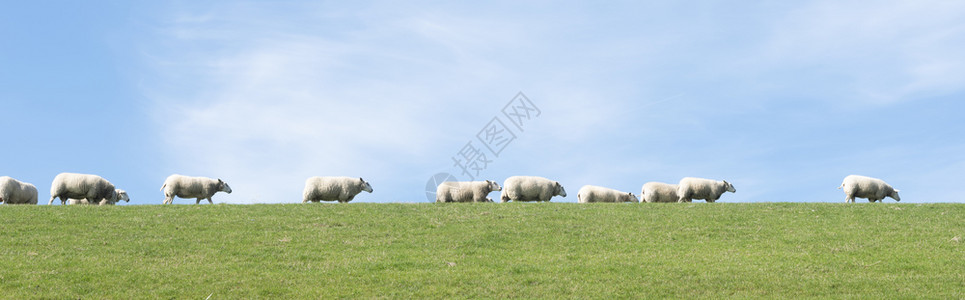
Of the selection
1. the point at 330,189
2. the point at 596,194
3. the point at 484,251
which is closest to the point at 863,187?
the point at 596,194

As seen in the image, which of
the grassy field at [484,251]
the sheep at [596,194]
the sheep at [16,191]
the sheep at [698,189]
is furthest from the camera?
the sheep at [596,194]

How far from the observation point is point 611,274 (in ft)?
70.7

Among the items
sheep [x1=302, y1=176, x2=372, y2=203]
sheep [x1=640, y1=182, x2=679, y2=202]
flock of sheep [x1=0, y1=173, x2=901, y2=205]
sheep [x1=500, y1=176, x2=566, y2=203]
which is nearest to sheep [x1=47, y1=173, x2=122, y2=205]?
flock of sheep [x1=0, y1=173, x2=901, y2=205]

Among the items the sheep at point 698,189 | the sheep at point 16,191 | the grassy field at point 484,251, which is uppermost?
the sheep at point 698,189

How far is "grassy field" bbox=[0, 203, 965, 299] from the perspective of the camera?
20.1 metres

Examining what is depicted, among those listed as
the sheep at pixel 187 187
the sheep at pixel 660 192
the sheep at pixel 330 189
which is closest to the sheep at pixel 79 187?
the sheep at pixel 187 187

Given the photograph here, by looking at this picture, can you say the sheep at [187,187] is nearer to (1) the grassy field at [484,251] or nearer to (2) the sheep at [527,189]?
(1) the grassy field at [484,251]

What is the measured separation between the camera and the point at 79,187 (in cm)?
4069

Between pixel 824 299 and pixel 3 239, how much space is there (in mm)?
25029

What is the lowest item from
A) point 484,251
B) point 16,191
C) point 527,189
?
point 484,251

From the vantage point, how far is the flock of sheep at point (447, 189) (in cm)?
4034

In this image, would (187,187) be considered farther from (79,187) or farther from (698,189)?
(698,189)

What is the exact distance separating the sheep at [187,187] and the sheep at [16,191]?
688cm

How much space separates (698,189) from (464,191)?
12705 millimetres
